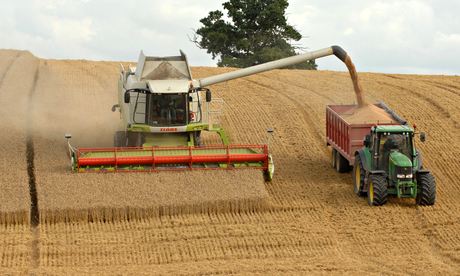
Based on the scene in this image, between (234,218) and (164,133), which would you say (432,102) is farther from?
(234,218)

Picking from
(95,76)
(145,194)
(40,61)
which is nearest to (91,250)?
(145,194)

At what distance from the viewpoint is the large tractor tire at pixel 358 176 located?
2473 centimetres

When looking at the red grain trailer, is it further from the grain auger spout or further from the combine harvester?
the combine harvester

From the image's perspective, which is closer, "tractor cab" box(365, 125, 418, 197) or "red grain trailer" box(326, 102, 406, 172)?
"tractor cab" box(365, 125, 418, 197)

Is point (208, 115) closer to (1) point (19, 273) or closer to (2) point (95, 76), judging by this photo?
(1) point (19, 273)

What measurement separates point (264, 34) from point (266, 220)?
34.9 meters

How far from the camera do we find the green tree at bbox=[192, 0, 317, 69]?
56469 mm

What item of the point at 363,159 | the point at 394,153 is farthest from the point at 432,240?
the point at 363,159

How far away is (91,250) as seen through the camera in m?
20.9

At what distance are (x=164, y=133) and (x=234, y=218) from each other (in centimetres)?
478

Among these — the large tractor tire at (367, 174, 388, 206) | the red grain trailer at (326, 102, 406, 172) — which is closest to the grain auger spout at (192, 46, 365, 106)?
the red grain trailer at (326, 102, 406, 172)

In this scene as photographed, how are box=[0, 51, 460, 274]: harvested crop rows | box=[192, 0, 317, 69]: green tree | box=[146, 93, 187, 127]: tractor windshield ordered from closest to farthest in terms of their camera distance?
1. box=[0, 51, 460, 274]: harvested crop rows
2. box=[146, 93, 187, 127]: tractor windshield
3. box=[192, 0, 317, 69]: green tree

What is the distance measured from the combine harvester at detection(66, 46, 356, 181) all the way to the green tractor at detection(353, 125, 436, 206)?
248cm

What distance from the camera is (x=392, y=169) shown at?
79.2ft
